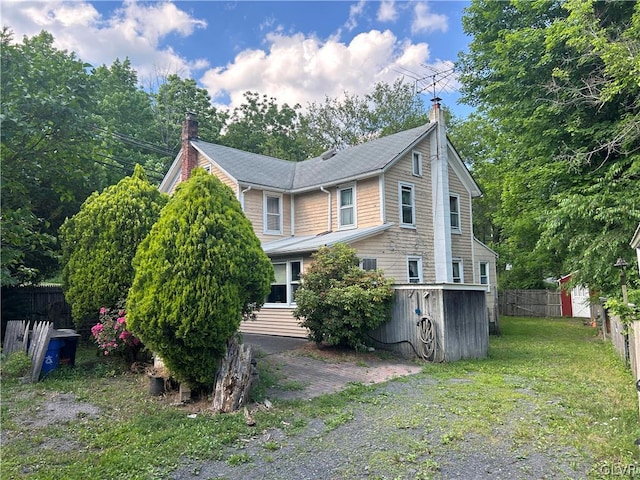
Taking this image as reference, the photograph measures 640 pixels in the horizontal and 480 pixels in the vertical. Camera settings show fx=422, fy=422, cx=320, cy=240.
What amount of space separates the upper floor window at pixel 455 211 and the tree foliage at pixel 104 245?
12.6 metres

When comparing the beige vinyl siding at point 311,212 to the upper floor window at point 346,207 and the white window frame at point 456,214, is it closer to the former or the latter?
the upper floor window at point 346,207

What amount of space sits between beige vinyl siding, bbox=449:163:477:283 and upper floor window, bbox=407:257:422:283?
234cm

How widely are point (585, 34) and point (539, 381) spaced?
28.0 ft

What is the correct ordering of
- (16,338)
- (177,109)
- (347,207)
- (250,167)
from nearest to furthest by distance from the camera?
(16,338) → (347,207) → (250,167) → (177,109)

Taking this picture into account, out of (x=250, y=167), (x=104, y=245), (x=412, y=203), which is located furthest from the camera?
(x=250, y=167)

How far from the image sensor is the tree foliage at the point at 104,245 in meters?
8.82

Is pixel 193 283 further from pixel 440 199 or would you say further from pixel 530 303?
pixel 530 303

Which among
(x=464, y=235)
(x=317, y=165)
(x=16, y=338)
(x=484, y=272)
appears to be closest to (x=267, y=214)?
(x=317, y=165)

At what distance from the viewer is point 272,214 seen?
16.9m

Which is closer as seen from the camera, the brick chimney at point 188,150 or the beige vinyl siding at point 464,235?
the beige vinyl siding at point 464,235

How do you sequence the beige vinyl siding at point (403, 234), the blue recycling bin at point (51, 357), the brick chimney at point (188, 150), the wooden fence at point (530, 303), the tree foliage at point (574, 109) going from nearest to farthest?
the blue recycling bin at point (51, 357), the tree foliage at point (574, 109), the beige vinyl siding at point (403, 234), the brick chimney at point (188, 150), the wooden fence at point (530, 303)

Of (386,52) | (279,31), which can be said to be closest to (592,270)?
(386,52)

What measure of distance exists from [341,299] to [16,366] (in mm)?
6604

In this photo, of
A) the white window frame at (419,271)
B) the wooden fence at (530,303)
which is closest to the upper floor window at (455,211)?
the white window frame at (419,271)
